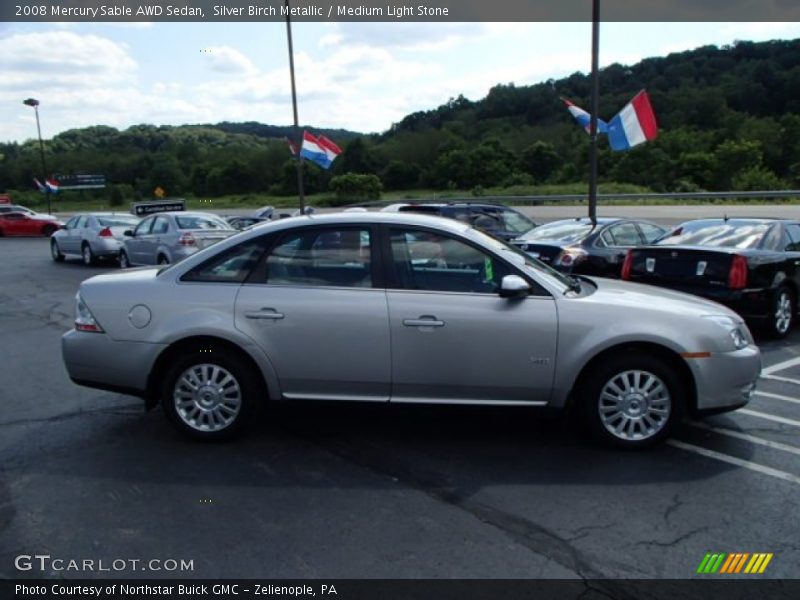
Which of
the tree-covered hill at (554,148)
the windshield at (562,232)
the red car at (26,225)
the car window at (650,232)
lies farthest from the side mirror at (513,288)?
the tree-covered hill at (554,148)

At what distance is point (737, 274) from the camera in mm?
7918

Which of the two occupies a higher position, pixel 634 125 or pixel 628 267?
pixel 634 125

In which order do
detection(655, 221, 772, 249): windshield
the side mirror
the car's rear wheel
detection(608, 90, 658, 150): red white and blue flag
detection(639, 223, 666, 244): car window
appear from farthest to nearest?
the car's rear wheel < detection(608, 90, 658, 150): red white and blue flag < detection(639, 223, 666, 244): car window < detection(655, 221, 772, 249): windshield < the side mirror

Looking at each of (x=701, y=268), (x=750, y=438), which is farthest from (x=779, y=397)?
(x=701, y=268)

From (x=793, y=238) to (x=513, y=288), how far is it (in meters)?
6.33

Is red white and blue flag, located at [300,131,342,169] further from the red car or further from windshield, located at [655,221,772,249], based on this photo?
the red car

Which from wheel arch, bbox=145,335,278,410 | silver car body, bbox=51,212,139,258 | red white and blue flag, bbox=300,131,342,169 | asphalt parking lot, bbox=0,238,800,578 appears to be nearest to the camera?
asphalt parking lot, bbox=0,238,800,578

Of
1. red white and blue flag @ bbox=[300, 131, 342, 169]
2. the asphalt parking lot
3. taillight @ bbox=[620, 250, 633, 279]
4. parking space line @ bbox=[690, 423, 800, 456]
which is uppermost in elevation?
red white and blue flag @ bbox=[300, 131, 342, 169]

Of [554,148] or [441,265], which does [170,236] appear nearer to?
[441,265]

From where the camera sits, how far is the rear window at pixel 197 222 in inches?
576

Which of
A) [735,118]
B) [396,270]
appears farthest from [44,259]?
[735,118]

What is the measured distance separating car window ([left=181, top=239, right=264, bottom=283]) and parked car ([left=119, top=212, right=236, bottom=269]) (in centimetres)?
917

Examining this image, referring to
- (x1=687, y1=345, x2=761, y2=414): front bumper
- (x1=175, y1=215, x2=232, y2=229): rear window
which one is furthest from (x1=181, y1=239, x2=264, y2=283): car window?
(x1=175, y1=215, x2=232, y2=229): rear window

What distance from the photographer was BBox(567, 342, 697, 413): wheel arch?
4648 mm
